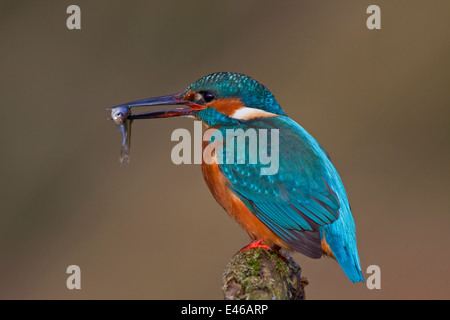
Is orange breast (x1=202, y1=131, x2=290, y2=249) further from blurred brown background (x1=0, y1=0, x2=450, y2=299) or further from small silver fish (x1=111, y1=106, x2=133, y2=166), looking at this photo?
blurred brown background (x1=0, y1=0, x2=450, y2=299)

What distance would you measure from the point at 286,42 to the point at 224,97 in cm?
244

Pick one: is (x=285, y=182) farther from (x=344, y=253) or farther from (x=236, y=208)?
(x=344, y=253)

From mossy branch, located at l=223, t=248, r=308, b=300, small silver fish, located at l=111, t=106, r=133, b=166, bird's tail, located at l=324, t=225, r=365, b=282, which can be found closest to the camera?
mossy branch, located at l=223, t=248, r=308, b=300

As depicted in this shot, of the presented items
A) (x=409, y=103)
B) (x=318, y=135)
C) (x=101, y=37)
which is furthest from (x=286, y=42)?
(x=101, y=37)

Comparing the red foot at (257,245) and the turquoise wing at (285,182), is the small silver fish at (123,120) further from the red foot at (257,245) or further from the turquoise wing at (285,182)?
the red foot at (257,245)

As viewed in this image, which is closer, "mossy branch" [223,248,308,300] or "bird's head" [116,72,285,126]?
"mossy branch" [223,248,308,300]

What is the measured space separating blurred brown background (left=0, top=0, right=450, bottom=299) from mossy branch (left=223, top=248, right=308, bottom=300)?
91.8 inches

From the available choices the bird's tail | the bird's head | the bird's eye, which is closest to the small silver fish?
the bird's head

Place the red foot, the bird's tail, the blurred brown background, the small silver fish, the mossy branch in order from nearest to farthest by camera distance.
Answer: the mossy branch < the bird's tail < the red foot < the small silver fish < the blurred brown background

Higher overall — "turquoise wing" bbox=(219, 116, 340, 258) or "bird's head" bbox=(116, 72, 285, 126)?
"bird's head" bbox=(116, 72, 285, 126)

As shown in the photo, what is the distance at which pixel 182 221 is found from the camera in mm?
4656

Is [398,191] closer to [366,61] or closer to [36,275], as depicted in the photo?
[366,61]

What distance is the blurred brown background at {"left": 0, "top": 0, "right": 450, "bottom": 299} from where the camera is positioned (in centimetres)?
454

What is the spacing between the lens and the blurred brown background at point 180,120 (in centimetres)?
454
